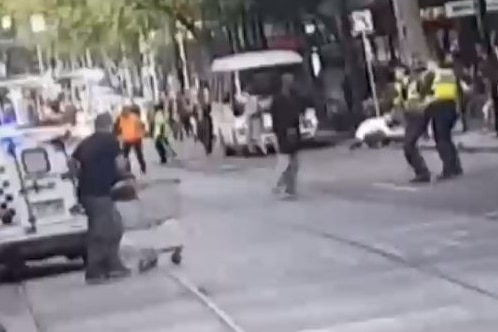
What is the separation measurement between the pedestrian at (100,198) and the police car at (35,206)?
0.99 m

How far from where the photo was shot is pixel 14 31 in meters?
64.7

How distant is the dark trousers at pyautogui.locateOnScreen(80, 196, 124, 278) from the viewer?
53.2 feet

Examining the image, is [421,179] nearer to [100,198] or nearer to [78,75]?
[78,75]

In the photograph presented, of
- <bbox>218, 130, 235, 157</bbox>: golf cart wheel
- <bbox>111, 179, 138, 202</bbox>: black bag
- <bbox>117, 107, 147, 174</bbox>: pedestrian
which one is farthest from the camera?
<bbox>218, 130, 235, 157</bbox>: golf cart wheel

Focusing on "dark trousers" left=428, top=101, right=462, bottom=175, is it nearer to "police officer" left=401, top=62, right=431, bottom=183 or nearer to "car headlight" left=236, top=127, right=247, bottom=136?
"police officer" left=401, top=62, right=431, bottom=183

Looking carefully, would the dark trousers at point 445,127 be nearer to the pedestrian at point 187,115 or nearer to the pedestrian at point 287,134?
the pedestrian at point 287,134

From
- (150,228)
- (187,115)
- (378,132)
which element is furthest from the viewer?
(187,115)

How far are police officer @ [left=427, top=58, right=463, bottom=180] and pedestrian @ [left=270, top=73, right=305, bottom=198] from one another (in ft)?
7.20

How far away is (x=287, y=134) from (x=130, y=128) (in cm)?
1335

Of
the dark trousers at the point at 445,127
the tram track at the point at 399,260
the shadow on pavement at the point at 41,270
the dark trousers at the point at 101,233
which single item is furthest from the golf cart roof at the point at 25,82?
the dark trousers at the point at 445,127

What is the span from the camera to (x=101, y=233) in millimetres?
16281

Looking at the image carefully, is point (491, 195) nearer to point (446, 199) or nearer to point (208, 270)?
point (446, 199)

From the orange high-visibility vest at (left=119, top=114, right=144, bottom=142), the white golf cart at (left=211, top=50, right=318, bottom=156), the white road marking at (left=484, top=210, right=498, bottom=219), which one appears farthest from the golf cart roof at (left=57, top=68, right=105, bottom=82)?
the white golf cart at (left=211, top=50, right=318, bottom=156)

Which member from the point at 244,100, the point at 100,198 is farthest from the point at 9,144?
the point at 244,100
